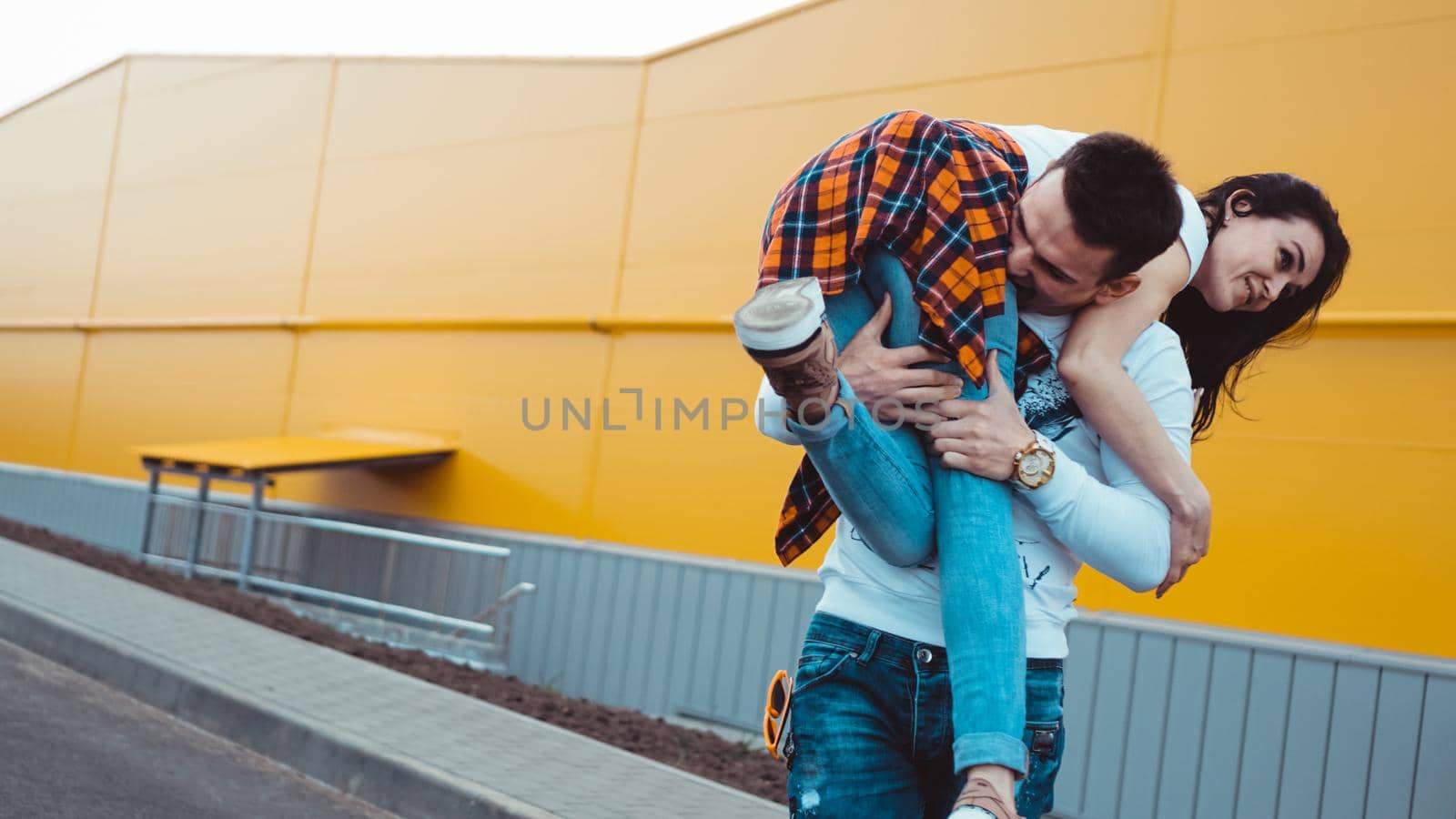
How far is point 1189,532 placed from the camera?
1.93 meters

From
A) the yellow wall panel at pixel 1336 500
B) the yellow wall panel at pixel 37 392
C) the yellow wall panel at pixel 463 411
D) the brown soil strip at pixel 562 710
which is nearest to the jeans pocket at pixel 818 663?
the brown soil strip at pixel 562 710

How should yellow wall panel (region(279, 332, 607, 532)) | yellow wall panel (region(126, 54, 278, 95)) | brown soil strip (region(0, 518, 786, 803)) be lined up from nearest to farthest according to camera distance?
brown soil strip (region(0, 518, 786, 803))
yellow wall panel (region(279, 332, 607, 532))
yellow wall panel (region(126, 54, 278, 95))

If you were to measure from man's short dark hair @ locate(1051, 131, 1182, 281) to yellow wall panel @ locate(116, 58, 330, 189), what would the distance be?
13.0 meters

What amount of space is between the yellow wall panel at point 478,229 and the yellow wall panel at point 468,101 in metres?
0.14

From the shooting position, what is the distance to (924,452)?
187 cm

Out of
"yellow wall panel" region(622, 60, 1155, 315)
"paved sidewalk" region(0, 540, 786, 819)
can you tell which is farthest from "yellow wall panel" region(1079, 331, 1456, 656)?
"paved sidewalk" region(0, 540, 786, 819)

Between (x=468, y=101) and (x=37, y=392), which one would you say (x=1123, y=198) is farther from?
(x=37, y=392)

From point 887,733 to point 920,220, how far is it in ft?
2.41

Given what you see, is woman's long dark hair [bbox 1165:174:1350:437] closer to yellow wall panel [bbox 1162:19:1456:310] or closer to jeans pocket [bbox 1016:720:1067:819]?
jeans pocket [bbox 1016:720:1067:819]

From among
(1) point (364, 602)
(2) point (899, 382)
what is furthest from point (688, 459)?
(2) point (899, 382)

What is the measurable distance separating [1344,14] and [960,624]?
21.6 feet

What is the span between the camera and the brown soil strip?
21.9 ft

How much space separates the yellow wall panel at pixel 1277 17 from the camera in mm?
6898

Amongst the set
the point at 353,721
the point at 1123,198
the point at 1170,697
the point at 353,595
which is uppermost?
the point at 1123,198
